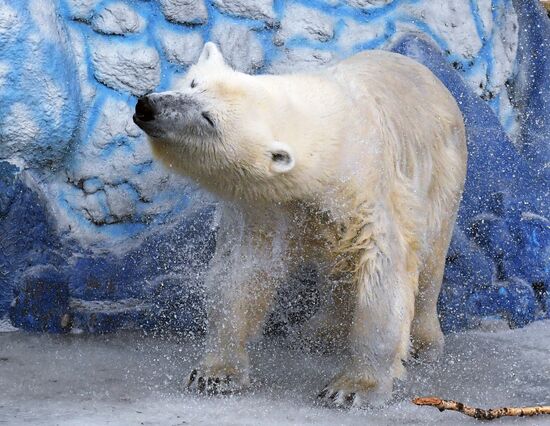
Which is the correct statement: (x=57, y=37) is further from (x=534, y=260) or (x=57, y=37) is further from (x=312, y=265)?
(x=534, y=260)

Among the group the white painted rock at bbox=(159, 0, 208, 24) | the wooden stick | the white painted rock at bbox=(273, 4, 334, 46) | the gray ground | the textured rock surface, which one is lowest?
the gray ground

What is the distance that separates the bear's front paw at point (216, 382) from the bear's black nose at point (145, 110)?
1066mm

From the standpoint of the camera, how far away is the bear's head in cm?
386

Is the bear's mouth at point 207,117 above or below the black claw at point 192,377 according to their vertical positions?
above

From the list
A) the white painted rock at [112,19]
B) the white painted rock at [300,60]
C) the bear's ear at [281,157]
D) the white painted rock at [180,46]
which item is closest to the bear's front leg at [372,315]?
the bear's ear at [281,157]

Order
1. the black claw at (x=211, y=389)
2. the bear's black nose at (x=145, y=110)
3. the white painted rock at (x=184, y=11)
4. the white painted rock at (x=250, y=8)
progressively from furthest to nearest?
the white painted rock at (x=250, y=8) → the white painted rock at (x=184, y=11) → the black claw at (x=211, y=389) → the bear's black nose at (x=145, y=110)

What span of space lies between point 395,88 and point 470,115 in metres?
1.27

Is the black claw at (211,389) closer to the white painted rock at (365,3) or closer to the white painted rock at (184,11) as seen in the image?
the white painted rock at (184,11)

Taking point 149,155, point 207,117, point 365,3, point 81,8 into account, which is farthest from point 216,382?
point 365,3

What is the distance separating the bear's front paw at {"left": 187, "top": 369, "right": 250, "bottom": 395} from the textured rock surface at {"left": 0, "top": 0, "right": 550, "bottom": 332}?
942 millimetres

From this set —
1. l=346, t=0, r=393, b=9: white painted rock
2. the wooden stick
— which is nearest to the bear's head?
the wooden stick

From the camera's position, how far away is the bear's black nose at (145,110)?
151 inches

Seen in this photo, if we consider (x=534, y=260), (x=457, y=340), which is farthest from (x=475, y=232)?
(x=457, y=340)

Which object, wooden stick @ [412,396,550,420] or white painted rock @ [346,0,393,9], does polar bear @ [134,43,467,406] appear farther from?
white painted rock @ [346,0,393,9]
